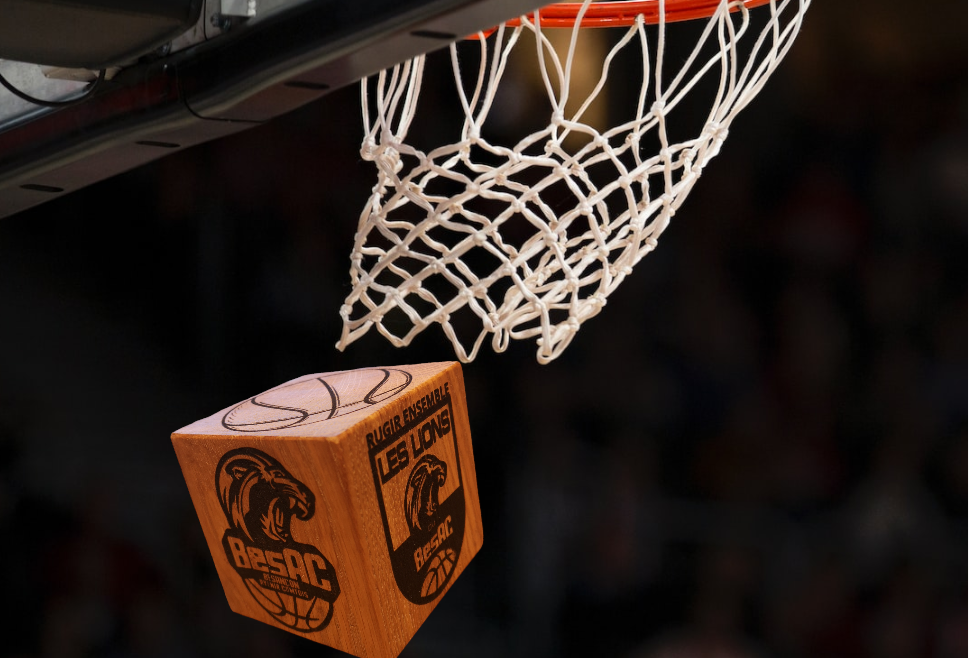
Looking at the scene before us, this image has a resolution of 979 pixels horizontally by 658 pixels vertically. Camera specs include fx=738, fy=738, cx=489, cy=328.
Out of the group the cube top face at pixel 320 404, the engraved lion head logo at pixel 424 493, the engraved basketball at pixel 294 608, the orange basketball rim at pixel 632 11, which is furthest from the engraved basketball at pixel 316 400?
the orange basketball rim at pixel 632 11

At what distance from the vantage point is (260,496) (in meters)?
0.87

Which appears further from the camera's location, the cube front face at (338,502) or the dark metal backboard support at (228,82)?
the cube front face at (338,502)

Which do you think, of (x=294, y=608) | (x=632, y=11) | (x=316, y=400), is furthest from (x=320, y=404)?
(x=632, y=11)

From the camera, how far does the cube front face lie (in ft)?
2.69

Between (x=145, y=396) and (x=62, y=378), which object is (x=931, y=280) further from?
(x=62, y=378)

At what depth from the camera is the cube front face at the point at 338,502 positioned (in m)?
0.82

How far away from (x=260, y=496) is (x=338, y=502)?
12 centimetres

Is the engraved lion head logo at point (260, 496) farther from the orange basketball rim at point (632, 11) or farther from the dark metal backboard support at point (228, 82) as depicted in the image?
the orange basketball rim at point (632, 11)

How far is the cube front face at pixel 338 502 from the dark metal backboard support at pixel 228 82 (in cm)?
35

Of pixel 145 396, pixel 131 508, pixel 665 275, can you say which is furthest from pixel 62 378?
pixel 665 275

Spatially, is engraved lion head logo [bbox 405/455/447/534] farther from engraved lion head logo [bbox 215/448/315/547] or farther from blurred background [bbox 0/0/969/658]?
blurred background [bbox 0/0/969/658]

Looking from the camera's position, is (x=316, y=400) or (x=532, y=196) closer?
(x=532, y=196)

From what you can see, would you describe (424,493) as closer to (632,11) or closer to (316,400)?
(316,400)

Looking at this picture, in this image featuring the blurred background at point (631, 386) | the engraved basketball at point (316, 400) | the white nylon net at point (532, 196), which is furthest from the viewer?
the blurred background at point (631, 386)
